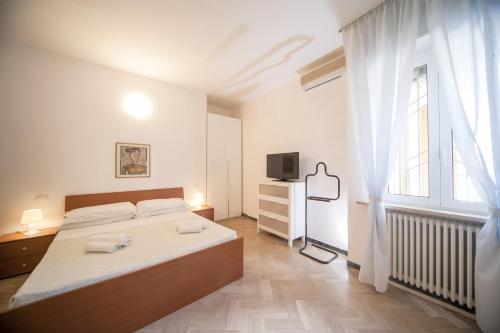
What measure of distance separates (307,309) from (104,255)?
196 cm

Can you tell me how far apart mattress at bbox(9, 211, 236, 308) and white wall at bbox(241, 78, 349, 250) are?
164 centimetres

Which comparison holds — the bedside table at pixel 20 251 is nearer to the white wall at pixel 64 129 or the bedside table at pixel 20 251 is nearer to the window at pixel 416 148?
the white wall at pixel 64 129

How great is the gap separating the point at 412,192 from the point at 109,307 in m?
3.06

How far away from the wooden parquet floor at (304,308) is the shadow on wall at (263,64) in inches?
117

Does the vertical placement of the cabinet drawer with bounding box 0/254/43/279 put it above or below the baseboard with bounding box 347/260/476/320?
above

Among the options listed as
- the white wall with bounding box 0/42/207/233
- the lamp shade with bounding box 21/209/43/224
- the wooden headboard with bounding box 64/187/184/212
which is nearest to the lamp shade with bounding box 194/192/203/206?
the wooden headboard with bounding box 64/187/184/212

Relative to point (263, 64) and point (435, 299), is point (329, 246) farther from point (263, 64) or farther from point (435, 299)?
point (263, 64)

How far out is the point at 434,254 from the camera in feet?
5.54

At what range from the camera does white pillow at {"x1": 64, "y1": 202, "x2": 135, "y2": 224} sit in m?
2.40

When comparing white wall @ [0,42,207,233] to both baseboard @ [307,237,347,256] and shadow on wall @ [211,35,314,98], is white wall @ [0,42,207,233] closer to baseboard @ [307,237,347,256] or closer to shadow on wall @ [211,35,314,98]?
shadow on wall @ [211,35,314,98]

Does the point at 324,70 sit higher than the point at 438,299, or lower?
higher

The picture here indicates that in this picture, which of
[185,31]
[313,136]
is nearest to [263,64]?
[185,31]

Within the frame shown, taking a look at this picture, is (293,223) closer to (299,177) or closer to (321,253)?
(321,253)

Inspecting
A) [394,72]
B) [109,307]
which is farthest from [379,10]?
[109,307]
